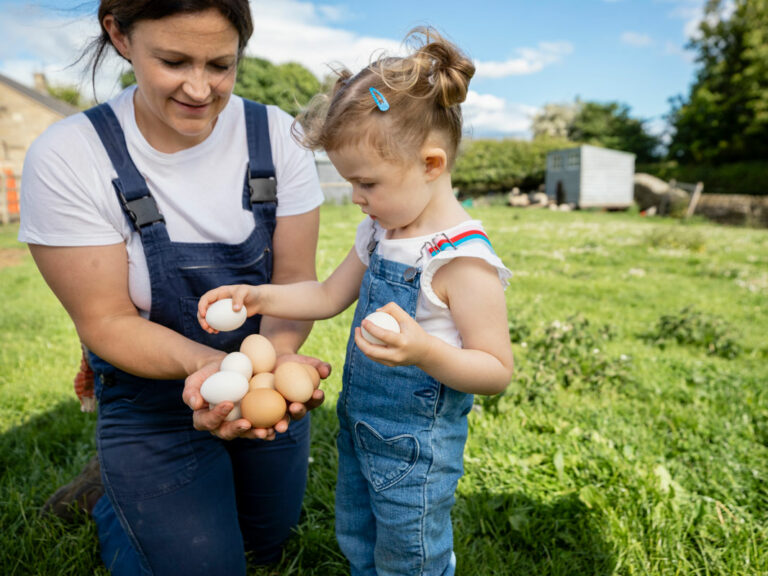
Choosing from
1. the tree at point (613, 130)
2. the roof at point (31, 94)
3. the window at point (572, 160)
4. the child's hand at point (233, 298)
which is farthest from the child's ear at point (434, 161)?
the tree at point (613, 130)

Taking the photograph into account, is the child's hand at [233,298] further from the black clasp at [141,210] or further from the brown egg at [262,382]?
the black clasp at [141,210]

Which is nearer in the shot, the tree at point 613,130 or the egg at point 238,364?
the egg at point 238,364

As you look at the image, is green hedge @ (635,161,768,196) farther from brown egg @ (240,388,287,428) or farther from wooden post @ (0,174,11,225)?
brown egg @ (240,388,287,428)

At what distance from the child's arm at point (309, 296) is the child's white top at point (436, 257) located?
0.78 ft

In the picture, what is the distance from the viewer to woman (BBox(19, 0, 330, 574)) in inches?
71.1

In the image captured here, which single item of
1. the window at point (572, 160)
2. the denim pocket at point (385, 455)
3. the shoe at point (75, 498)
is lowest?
the shoe at point (75, 498)

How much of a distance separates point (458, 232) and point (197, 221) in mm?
1022

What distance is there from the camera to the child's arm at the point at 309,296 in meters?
1.82

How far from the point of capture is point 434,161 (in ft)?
Answer: 5.08

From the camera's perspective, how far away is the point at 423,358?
1361 millimetres

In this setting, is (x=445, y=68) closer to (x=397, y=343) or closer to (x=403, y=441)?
(x=397, y=343)

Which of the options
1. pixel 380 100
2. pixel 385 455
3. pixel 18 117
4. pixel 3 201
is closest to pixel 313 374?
pixel 385 455

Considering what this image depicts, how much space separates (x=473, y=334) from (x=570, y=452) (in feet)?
5.06

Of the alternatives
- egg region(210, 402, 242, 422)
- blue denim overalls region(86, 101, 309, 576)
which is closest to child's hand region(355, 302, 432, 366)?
egg region(210, 402, 242, 422)
